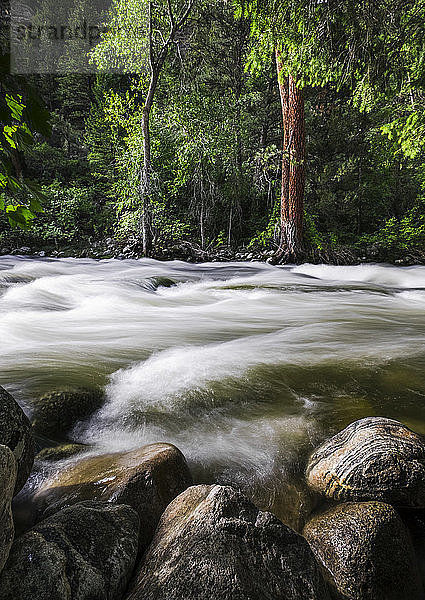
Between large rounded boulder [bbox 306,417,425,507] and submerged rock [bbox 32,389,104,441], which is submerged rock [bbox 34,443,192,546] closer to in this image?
submerged rock [bbox 32,389,104,441]

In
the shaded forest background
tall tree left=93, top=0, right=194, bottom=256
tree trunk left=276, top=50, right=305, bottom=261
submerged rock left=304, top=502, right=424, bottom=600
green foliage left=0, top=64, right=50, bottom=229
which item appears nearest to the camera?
green foliage left=0, top=64, right=50, bottom=229

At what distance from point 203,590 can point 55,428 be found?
1497 millimetres

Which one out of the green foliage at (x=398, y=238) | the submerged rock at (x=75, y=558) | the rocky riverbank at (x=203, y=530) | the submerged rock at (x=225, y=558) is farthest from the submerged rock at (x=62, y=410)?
the green foliage at (x=398, y=238)

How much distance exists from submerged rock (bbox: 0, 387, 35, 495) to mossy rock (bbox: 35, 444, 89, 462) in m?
0.16

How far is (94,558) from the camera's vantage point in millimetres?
1243

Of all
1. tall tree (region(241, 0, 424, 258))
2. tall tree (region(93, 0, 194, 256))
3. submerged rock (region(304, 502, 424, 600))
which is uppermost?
tall tree (region(93, 0, 194, 256))

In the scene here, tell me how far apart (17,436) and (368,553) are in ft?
5.23

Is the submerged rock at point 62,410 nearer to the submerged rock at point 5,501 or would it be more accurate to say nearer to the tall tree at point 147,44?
the submerged rock at point 5,501

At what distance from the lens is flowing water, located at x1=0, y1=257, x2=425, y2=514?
2.23m

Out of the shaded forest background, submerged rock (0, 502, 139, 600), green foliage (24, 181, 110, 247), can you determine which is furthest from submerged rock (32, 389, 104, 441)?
green foliage (24, 181, 110, 247)

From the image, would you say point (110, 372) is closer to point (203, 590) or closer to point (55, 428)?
point (55, 428)

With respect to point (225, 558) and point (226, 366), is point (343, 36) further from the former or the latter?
point (225, 558)

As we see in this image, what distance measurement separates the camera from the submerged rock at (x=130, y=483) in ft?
5.28

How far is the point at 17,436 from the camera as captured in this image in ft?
5.81
